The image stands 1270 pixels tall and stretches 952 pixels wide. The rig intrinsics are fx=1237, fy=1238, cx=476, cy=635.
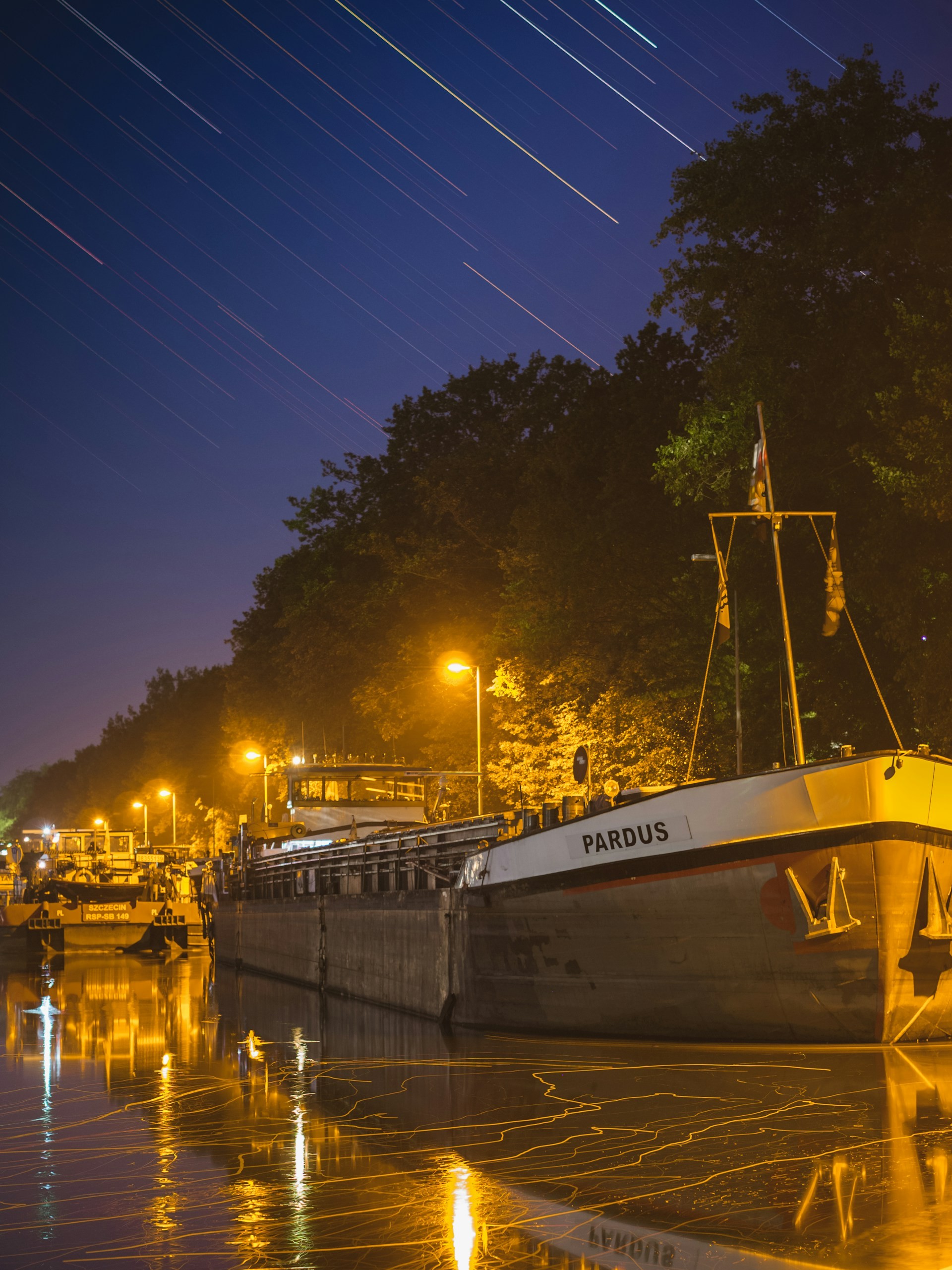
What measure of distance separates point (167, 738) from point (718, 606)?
382 ft

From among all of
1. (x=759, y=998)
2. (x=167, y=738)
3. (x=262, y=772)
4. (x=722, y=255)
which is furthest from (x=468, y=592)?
(x=167, y=738)

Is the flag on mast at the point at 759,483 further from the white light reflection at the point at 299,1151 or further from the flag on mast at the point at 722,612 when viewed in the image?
the white light reflection at the point at 299,1151

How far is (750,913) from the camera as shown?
588 inches

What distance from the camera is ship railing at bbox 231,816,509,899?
20.8m

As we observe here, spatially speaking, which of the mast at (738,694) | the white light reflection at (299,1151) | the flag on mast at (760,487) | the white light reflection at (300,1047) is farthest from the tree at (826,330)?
the white light reflection at (299,1151)

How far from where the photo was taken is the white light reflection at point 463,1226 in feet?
22.9

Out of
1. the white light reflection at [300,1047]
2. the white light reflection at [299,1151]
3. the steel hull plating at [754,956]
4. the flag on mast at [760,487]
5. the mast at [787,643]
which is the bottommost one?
the white light reflection at [300,1047]

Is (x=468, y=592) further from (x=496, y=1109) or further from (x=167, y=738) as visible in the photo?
(x=167, y=738)

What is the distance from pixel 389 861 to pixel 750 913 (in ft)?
35.0

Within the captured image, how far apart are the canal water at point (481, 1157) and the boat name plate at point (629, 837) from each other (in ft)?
8.20

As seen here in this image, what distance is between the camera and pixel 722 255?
1228 inches

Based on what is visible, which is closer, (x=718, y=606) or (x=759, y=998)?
(x=759, y=998)

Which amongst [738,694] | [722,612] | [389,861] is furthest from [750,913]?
[738,694]

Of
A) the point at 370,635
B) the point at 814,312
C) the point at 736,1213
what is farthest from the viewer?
the point at 370,635
